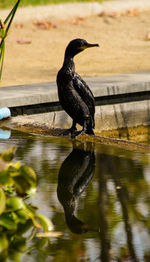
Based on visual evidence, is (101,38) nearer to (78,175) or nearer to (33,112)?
(33,112)

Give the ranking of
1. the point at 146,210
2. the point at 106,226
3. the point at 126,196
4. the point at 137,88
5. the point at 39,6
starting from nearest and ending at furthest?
1. the point at 106,226
2. the point at 146,210
3. the point at 126,196
4. the point at 137,88
5. the point at 39,6

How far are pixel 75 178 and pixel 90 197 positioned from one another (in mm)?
514

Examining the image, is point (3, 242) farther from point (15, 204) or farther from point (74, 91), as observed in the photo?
point (74, 91)


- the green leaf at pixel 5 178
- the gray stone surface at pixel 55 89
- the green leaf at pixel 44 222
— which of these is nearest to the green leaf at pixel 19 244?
the green leaf at pixel 44 222

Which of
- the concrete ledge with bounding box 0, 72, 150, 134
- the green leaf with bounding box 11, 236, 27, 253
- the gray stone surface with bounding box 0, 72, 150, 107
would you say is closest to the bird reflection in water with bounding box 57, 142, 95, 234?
the green leaf with bounding box 11, 236, 27, 253

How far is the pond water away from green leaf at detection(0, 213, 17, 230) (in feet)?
0.53

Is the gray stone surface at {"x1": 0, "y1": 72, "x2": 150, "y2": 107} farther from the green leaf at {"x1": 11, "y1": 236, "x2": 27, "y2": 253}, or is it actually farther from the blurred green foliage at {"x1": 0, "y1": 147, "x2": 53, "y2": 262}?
the green leaf at {"x1": 11, "y1": 236, "x2": 27, "y2": 253}

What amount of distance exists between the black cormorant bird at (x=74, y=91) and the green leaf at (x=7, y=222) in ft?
8.67

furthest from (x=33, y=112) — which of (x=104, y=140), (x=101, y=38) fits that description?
(x=101, y=38)

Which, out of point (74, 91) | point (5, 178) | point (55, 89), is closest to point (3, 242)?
point (5, 178)

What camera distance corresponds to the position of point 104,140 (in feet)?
20.5

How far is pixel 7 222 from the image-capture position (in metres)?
3.67

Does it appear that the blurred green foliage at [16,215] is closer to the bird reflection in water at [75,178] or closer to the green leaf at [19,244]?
the green leaf at [19,244]

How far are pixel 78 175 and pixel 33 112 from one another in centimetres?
245
